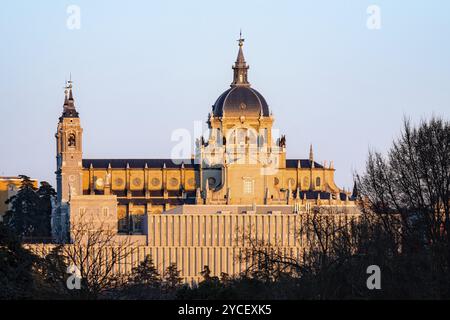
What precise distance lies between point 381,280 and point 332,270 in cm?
379

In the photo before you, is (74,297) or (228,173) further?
(228,173)

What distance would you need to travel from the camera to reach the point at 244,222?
188 metres

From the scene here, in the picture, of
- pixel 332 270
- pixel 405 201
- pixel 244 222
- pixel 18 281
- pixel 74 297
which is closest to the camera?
pixel 18 281

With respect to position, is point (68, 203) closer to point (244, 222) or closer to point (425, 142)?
point (244, 222)

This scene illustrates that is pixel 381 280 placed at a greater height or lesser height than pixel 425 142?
lesser

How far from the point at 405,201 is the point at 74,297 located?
16.5 metres

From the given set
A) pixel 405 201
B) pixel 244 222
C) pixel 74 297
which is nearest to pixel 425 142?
pixel 405 201

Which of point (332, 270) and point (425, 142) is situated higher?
point (425, 142)

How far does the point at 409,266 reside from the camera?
2613 inches

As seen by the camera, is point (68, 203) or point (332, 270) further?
point (68, 203)
